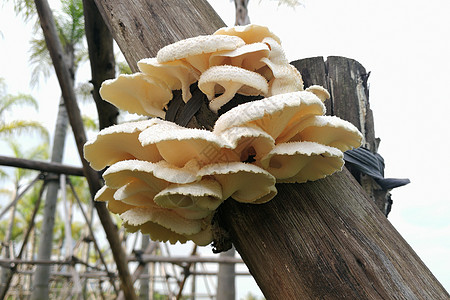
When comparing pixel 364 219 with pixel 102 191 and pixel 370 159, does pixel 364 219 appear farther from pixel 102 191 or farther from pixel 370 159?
pixel 102 191

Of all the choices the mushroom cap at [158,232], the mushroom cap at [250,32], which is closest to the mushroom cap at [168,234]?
the mushroom cap at [158,232]

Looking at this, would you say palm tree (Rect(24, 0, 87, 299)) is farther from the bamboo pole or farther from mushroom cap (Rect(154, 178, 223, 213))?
mushroom cap (Rect(154, 178, 223, 213))

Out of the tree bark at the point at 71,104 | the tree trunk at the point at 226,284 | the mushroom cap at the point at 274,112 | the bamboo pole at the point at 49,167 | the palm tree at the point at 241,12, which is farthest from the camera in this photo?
the palm tree at the point at 241,12

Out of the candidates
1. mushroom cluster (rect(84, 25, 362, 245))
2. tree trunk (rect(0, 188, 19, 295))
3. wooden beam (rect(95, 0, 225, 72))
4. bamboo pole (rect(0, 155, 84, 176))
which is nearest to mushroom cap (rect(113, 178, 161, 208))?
mushroom cluster (rect(84, 25, 362, 245))

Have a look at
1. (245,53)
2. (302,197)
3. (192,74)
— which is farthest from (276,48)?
(302,197)

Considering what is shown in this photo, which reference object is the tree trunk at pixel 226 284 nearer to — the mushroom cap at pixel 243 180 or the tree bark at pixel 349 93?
the tree bark at pixel 349 93

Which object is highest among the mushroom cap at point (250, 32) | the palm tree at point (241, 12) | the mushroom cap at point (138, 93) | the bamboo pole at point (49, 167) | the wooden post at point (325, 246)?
the palm tree at point (241, 12)
